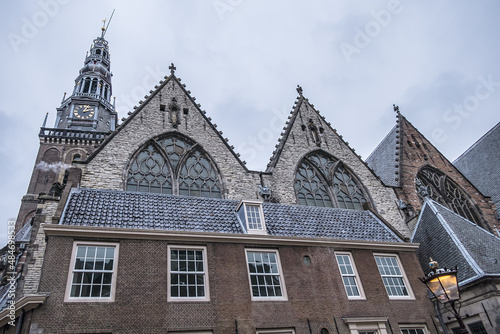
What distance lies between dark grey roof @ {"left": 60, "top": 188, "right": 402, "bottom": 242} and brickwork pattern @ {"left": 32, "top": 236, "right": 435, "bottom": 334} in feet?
2.84

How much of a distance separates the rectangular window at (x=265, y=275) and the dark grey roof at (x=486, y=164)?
16430 millimetres

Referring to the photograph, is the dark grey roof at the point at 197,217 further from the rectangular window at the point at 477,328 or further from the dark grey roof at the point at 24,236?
the dark grey roof at the point at 24,236

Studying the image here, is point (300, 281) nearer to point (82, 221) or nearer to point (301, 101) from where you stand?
point (82, 221)

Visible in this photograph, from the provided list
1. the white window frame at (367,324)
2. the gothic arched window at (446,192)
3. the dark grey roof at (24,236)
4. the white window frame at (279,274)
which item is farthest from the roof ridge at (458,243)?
the dark grey roof at (24,236)

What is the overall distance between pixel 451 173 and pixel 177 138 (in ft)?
53.8

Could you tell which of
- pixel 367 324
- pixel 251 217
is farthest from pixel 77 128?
pixel 367 324

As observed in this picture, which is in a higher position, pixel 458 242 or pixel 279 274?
pixel 458 242

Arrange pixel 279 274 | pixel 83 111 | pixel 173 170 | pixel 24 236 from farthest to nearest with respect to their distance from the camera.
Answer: pixel 83 111
pixel 173 170
pixel 24 236
pixel 279 274

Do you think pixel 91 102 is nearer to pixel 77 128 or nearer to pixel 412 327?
pixel 77 128

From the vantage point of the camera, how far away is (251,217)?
11.6 m

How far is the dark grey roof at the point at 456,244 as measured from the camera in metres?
11.3

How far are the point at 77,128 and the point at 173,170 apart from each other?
25.3 metres

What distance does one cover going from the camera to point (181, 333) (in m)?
8.48

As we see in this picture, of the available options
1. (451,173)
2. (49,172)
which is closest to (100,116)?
(49,172)
